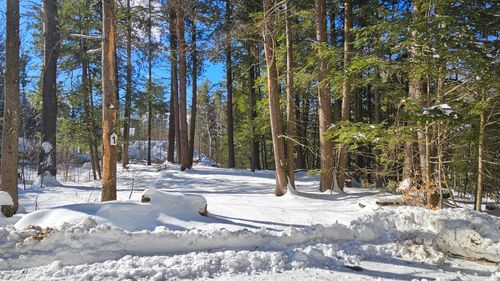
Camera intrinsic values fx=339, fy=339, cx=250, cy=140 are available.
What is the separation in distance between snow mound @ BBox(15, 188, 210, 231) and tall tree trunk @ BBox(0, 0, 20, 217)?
2.18m

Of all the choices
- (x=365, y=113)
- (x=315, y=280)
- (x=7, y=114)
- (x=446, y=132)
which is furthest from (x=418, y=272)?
(x=365, y=113)

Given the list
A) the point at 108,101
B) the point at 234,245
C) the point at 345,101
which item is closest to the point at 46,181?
the point at 108,101

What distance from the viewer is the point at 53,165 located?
11.4m

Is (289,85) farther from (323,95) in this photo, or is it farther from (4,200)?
(4,200)

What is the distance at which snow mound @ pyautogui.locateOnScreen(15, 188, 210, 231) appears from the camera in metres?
4.84

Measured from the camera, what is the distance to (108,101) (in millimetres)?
6855

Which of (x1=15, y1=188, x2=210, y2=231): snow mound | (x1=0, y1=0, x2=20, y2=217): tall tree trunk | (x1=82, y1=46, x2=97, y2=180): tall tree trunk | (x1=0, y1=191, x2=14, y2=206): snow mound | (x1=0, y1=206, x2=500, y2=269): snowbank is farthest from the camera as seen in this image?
(x1=82, y1=46, x2=97, y2=180): tall tree trunk

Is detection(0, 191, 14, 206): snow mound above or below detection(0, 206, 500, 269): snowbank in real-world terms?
above

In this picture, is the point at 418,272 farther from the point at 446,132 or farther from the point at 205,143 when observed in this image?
the point at 205,143

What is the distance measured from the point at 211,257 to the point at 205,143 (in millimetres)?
44331

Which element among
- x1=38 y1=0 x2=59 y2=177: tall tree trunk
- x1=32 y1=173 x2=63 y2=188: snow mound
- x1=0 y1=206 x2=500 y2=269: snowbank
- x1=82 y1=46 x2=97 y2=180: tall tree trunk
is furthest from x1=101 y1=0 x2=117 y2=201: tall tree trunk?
x1=82 y1=46 x2=97 y2=180: tall tree trunk

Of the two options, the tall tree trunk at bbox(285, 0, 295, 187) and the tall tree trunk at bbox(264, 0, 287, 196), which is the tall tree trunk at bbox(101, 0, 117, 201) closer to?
the tall tree trunk at bbox(264, 0, 287, 196)

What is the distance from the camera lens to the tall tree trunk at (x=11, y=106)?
6.54 metres

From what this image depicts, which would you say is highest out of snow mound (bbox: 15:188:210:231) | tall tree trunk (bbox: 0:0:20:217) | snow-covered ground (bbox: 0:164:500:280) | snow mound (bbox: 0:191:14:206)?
tall tree trunk (bbox: 0:0:20:217)
